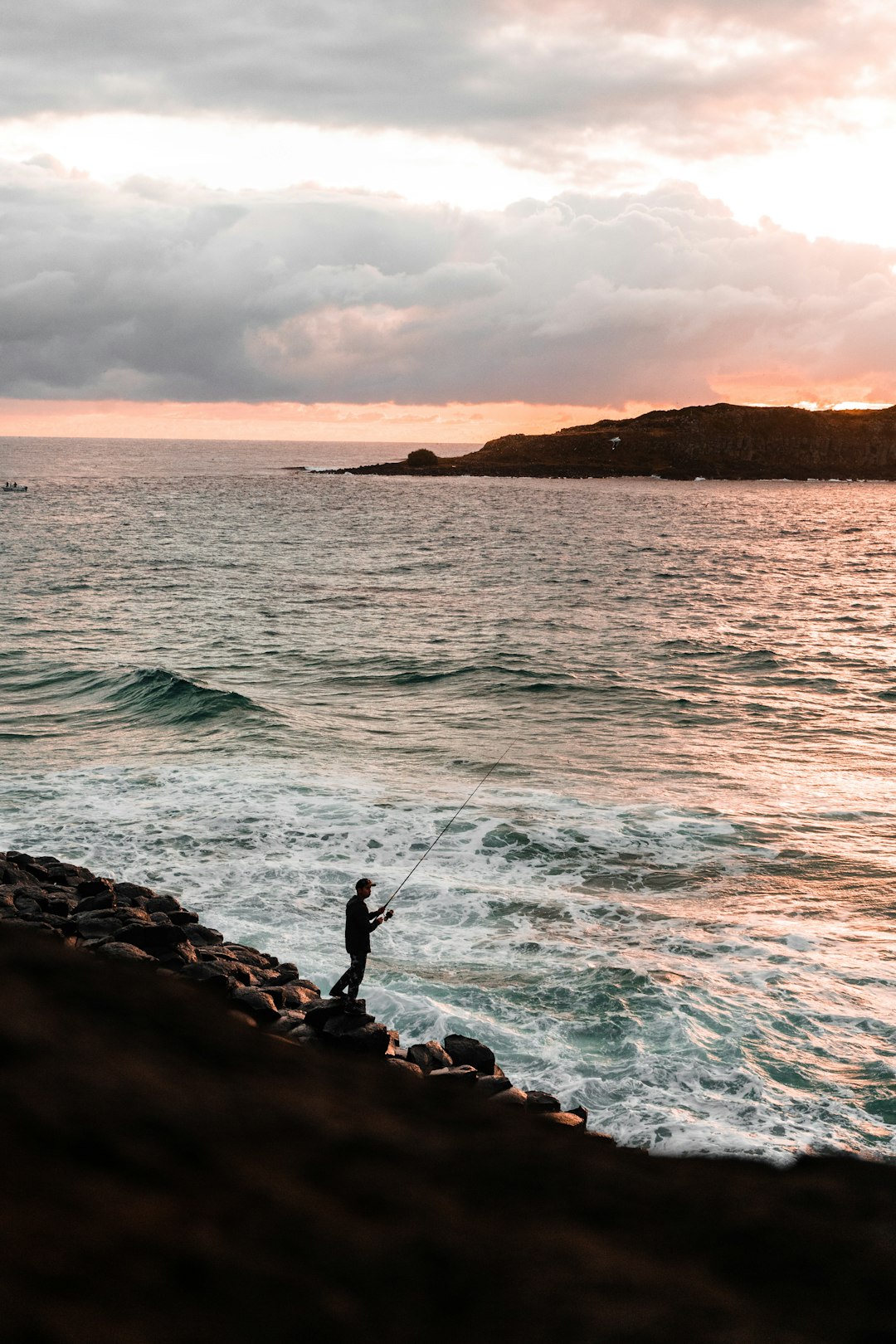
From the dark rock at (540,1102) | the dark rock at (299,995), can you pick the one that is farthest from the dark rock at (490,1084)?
the dark rock at (299,995)

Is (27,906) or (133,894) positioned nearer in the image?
(27,906)

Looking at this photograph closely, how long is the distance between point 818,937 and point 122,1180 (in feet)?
40.3

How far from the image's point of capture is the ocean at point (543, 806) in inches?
409

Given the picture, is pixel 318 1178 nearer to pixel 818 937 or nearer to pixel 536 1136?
pixel 536 1136

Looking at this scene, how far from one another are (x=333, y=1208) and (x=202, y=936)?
9555 millimetres

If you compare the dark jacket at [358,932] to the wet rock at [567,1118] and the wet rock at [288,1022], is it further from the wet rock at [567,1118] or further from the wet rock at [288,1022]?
the wet rock at [567,1118]

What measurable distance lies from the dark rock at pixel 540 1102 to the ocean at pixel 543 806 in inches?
29.8

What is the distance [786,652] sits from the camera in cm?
3372

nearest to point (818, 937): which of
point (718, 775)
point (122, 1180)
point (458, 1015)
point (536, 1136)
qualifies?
point (458, 1015)

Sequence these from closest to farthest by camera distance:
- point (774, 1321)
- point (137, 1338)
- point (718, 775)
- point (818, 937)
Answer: point (137, 1338) < point (774, 1321) < point (818, 937) < point (718, 775)

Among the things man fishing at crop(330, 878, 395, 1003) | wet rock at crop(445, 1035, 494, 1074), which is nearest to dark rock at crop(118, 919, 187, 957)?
man fishing at crop(330, 878, 395, 1003)

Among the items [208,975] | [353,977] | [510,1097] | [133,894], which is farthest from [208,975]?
[133,894]

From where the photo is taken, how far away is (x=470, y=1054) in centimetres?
908

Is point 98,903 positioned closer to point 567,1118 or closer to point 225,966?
point 225,966
